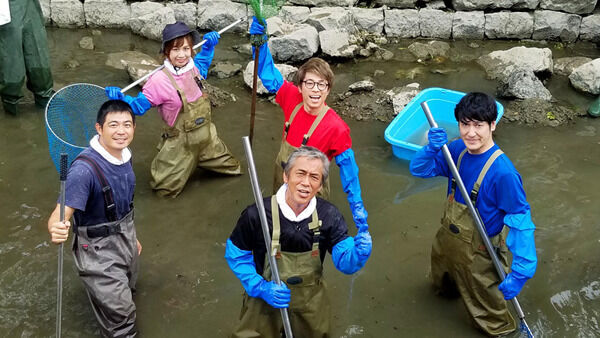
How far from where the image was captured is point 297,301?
3285 mm

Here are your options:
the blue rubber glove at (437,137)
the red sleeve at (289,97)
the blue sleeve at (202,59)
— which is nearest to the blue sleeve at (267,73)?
the red sleeve at (289,97)

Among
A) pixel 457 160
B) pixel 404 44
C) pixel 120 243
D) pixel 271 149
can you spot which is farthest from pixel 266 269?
pixel 404 44

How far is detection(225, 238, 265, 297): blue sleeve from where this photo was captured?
3.10 meters

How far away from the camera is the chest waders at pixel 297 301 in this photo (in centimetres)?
316

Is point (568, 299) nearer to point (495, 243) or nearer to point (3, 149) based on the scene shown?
point (495, 243)

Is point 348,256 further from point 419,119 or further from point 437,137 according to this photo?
point 419,119

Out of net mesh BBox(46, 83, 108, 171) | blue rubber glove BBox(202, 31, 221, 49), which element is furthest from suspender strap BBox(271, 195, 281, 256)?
blue rubber glove BBox(202, 31, 221, 49)

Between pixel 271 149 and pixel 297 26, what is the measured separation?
274cm

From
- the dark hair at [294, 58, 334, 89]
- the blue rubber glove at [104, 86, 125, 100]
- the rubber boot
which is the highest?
the dark hair at [294, 58, 334, 89]

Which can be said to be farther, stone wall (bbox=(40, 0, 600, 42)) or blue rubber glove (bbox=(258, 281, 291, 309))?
stone wall (bbox=(40, 0, 600, 42))

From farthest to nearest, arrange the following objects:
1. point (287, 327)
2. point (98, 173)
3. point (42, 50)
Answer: point (42, 50) → point (98, 173) → point (287, 327)

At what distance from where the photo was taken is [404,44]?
883 cm

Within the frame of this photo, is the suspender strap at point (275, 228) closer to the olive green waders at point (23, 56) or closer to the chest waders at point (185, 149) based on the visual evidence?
the chest waders at point (185, 149)

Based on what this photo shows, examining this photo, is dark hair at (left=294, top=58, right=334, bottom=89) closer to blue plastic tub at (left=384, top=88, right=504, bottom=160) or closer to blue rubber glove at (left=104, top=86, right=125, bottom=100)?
blue rubber glove at (left=104, top=86, right=125, bottom=100)
